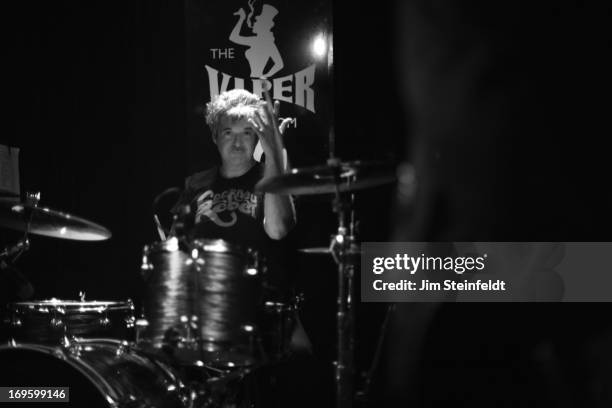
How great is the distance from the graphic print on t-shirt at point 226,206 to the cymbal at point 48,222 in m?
0.53

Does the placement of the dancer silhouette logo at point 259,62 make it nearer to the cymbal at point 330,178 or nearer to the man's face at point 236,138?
the man's face at point 236,138

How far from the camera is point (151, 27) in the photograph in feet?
12.6

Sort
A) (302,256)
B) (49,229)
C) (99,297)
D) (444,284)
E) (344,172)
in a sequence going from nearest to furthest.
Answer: (344,172) < (49,229) < (444,284) < (302,256) < (99,297)

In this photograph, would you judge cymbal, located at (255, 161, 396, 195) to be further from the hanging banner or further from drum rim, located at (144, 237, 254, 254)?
the hanging banner

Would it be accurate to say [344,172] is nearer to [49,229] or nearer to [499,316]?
[499,316]

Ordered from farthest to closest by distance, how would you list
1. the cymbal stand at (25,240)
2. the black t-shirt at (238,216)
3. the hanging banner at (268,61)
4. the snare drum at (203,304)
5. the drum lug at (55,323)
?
the hanging banner at (268,61) < the black t-shirt at (238,216) < the cymbal stand at (25,240) < the drum lug at (55,323) < the snare drum at (203,304)

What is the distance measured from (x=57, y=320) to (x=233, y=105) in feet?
4.05

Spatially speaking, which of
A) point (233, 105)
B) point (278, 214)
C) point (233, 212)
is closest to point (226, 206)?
point (233, 212)

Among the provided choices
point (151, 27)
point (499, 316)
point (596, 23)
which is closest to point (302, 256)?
point (499, 316)

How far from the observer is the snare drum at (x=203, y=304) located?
2.39 meters

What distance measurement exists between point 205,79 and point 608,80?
1926mm

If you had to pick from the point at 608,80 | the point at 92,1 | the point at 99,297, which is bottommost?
the point at 99,297

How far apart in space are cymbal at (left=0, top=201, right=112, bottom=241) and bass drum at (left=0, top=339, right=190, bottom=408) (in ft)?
1.46

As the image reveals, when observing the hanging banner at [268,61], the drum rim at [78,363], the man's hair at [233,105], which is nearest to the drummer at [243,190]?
the man's hair at [233,105]
